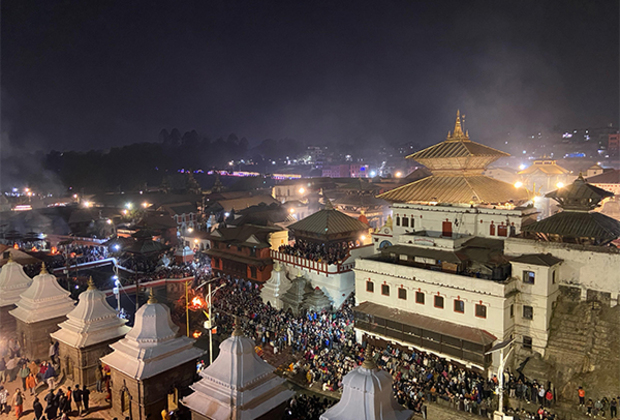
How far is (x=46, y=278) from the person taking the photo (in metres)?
17.9

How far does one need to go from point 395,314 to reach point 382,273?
2504 millimetres

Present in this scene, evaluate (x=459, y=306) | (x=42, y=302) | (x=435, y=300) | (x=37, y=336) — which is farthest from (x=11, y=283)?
(x=459, y=306)

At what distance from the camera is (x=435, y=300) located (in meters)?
23.5

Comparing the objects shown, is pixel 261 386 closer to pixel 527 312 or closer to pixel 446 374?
pixel 446 374

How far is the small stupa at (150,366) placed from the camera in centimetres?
1283

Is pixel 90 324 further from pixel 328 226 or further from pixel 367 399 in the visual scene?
pixel 328 226

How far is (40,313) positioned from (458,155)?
2717 centimetres

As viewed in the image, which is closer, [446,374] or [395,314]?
[446,374]

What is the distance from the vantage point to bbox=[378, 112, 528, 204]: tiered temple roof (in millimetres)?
30516

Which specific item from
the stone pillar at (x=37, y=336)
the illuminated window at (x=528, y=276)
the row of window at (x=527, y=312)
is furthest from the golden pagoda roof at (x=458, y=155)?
the stone pillar at (x=37, y=336)

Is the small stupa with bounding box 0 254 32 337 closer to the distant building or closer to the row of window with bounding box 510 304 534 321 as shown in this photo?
the distant building

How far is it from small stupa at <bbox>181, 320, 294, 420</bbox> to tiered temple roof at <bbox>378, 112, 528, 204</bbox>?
2250 centimetres

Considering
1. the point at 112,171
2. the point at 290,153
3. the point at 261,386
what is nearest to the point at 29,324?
the point at 261,386

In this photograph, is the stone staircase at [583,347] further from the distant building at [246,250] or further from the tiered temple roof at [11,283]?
the tiered temple roof at [11,283]
